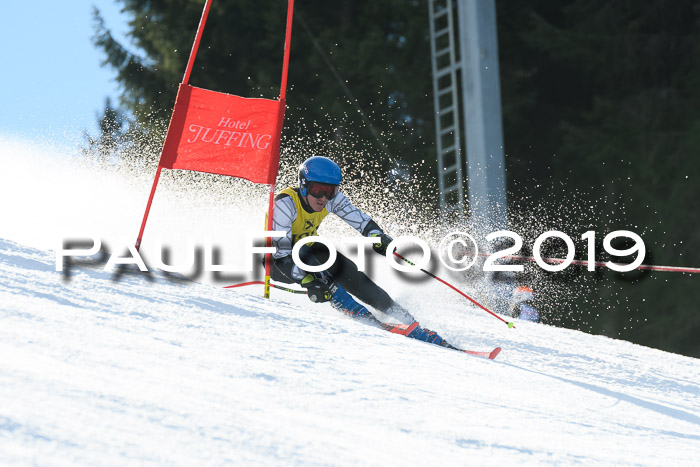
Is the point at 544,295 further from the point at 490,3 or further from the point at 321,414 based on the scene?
the point at 321,414

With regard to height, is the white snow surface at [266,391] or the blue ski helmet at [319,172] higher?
the blue ski helmet at [319,172]

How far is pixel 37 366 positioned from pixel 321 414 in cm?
77

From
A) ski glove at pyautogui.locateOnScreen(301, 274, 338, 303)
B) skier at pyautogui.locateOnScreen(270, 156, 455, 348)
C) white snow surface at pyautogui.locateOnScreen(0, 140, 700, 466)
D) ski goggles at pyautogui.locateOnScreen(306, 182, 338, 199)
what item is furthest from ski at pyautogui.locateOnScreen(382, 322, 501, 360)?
ski goggles at pyautogui.locateOnScreen(306, 182, 338, 199)

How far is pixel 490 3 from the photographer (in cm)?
803

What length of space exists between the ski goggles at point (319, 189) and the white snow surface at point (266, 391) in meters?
0.71

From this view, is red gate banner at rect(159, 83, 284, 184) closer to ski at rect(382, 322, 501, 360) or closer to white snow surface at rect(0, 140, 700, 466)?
white snow surface at rect(0, 140, 700, 466)

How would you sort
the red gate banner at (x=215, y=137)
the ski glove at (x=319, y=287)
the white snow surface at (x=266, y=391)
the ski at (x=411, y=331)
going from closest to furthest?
the white snow surface at (x=266, y=391)
the ski at (x=411, y=331)
the ski glove at (x=319, y=287)
the red gate banner at (x=215, y=137)

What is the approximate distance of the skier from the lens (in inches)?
177

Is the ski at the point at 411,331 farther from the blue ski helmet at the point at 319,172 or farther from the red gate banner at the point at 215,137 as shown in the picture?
the red gate banner at the point at 215,137

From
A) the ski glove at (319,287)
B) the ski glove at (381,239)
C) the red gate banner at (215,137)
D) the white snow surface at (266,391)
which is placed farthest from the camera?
the ski glove at (381,239)

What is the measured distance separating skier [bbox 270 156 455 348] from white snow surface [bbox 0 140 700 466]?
291mm

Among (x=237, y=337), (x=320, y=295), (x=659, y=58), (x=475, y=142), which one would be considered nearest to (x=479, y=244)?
(x=475, y=142)

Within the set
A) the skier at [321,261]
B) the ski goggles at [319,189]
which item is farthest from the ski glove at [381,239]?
the ski goggles at [319,189]

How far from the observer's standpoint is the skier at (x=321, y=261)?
450cm
